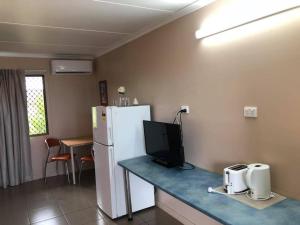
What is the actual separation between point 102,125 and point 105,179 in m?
0.69

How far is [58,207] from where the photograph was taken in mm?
3625

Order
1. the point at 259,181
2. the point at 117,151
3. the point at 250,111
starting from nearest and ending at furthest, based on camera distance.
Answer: the point at 259,181
the point at 250,111
the point at 117,151

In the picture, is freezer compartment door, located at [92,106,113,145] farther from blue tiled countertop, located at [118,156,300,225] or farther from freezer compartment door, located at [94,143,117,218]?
blue tiled countertop, located at [118,156,300,225]

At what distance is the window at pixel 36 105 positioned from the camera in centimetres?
490

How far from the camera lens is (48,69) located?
4.98 m

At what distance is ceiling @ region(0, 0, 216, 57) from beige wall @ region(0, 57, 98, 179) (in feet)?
2.32

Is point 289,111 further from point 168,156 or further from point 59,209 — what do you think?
point 59,209

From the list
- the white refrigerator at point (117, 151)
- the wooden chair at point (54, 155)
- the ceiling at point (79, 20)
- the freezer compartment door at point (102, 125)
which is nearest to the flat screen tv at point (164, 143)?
the white refrigerator at point (117, 151)

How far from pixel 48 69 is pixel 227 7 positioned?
3.83m

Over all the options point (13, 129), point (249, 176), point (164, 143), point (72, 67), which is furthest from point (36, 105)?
point (249, 176)

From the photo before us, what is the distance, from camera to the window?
490 cm

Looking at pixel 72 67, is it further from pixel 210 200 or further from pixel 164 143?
pixel 210 200

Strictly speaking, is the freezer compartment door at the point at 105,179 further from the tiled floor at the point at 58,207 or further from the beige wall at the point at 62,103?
the beige wall at the point at 62,103

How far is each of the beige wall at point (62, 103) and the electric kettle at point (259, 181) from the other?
4.13 m
